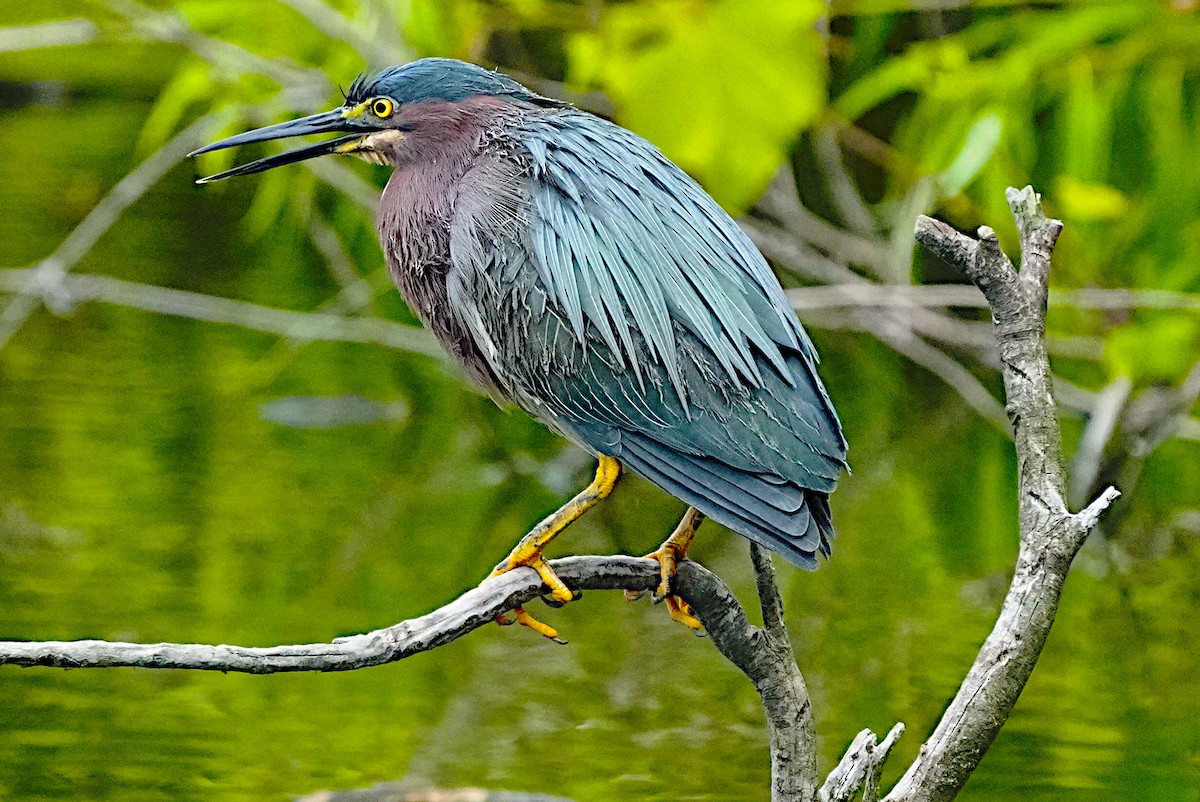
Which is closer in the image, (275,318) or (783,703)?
(783,703)

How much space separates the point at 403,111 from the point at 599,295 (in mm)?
433

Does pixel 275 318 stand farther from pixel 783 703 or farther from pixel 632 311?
pixel 783 703

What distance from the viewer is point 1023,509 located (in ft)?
6.98

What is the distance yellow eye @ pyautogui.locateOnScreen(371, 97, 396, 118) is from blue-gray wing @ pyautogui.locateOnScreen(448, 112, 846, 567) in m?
0.19

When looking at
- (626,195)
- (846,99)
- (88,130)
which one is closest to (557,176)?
(626,195)

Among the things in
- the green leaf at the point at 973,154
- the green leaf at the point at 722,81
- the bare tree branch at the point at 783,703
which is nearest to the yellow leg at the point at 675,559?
the bare tree branch at the point at 783,703

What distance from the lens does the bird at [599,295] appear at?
2330mm

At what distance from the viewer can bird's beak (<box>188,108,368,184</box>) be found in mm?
2496

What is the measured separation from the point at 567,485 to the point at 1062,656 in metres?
2.15

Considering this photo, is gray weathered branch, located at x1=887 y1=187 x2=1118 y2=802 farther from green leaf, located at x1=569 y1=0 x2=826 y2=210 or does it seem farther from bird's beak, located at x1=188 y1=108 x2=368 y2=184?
green leaf, located at x1=569 y1=0 x2=826 y2=210

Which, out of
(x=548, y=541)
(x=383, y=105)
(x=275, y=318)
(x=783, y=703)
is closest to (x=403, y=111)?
(x=383, y=105)

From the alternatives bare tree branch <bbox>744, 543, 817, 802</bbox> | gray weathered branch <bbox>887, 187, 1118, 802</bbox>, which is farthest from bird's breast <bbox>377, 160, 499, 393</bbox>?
gray weathered branch <bbox>887, 187, 1118, 802</bbox>

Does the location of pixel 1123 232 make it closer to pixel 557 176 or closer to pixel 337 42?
pixel 337 42

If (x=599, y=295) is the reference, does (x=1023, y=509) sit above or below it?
below
